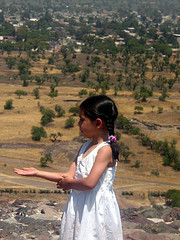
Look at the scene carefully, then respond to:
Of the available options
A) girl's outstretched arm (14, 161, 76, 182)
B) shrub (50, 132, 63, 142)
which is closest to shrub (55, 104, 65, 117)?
shrub (50, 132, 63, 142)

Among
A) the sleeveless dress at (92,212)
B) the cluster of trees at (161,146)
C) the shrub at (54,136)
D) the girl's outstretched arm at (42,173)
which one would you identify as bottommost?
the shrub at (54,136)

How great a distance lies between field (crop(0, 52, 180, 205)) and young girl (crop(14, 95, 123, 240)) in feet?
39.5

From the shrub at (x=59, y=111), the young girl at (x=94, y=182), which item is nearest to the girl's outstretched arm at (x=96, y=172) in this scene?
the young girl at (x=94, y=182)

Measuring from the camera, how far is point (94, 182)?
4324 mm

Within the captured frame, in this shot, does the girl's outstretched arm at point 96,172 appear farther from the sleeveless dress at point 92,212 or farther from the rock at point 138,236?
the rock at point 138,236

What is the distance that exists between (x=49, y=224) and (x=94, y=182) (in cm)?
638

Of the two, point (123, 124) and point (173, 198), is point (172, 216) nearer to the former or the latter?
point (173, 198)

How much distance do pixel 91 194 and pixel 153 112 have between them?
137ft

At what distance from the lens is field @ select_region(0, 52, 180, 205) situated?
24703 mm

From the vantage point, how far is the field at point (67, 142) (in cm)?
2470

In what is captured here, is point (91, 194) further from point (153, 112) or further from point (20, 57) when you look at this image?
point (20, 57)

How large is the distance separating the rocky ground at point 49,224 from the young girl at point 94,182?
14.6ft

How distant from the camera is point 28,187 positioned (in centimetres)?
2342

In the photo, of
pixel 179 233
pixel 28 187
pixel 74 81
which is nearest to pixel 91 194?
pixel 179 233
